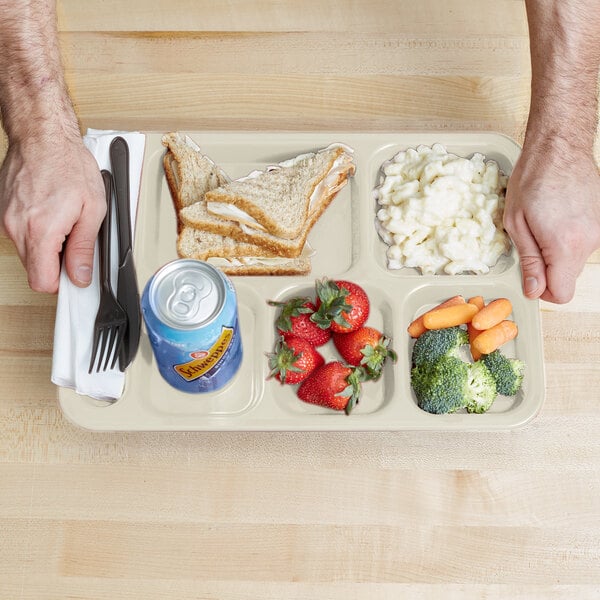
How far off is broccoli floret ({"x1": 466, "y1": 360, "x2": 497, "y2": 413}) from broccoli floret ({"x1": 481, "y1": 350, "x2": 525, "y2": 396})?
2 centimetres

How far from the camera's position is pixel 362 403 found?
1.52 m

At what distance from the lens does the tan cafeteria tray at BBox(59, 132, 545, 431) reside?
1471mm

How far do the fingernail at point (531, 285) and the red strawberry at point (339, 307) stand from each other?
381mm

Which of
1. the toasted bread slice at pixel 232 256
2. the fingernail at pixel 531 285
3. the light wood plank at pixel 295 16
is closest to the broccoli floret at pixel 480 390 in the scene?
the fingernail at pixel 531 285

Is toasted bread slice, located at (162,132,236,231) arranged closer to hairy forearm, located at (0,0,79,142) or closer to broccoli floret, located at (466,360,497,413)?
hairy forearm, located at (0,0,79,142)

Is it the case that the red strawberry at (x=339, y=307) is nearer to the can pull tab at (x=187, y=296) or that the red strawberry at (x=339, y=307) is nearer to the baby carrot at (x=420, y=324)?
the baby carrot at (x=420, y=324)

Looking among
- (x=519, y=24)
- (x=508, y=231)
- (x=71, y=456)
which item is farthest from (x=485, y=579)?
(x=519, y=24)

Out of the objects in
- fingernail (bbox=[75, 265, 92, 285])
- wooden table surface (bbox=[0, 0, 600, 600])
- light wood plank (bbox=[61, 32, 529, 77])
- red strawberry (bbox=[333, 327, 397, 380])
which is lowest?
wooden table surface (bbox=[0, 0, 600, 600])

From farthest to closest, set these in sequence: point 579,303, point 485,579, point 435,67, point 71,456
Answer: point 435,67
point 579,303
point 71,456
point 485,579

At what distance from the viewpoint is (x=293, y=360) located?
4.90ft

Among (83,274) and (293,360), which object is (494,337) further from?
(83,274)

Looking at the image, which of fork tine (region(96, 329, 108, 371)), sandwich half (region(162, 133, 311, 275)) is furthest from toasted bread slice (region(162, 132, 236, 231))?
fork tine (region(96, 329, 108, 371))

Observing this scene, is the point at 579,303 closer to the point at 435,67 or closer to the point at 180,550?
the point at 435,67

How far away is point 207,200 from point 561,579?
1.17m
